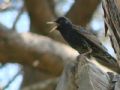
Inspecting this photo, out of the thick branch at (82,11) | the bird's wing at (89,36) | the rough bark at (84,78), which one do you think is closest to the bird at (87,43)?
the bird's wing at (89,36)

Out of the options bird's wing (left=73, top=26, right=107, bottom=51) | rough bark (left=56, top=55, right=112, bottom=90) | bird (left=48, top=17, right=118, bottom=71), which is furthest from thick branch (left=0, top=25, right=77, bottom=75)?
rough bark (left=56, top=55, right=112, bottom=90)

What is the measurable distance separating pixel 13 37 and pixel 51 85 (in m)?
1.31

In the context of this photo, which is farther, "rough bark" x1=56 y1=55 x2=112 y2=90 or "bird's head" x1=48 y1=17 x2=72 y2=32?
"bird's head" x1=48 y1=17 x2=72 y2=32

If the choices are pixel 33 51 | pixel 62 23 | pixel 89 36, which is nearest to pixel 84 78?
pixel 89 36

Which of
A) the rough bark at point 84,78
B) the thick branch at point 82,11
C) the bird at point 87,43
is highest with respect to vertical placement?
the rough bark at point 84,78

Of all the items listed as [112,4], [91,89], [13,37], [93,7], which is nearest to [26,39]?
[13,37]

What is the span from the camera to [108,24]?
9.66ft

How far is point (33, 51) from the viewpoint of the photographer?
21.2ft

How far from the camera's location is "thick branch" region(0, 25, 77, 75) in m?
6.21

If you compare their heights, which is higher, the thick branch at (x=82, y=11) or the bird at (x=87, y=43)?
the bird at (x=87, y=43)

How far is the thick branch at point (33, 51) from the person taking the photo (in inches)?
245

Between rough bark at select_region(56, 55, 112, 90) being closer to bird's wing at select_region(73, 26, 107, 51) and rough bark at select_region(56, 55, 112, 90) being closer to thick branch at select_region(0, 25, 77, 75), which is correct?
bird's wing at select_region(73, 26, 107, 51)

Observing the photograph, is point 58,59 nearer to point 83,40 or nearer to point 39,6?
point 39,6

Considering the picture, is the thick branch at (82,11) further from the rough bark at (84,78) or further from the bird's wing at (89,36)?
the rough bark at (84,78)
